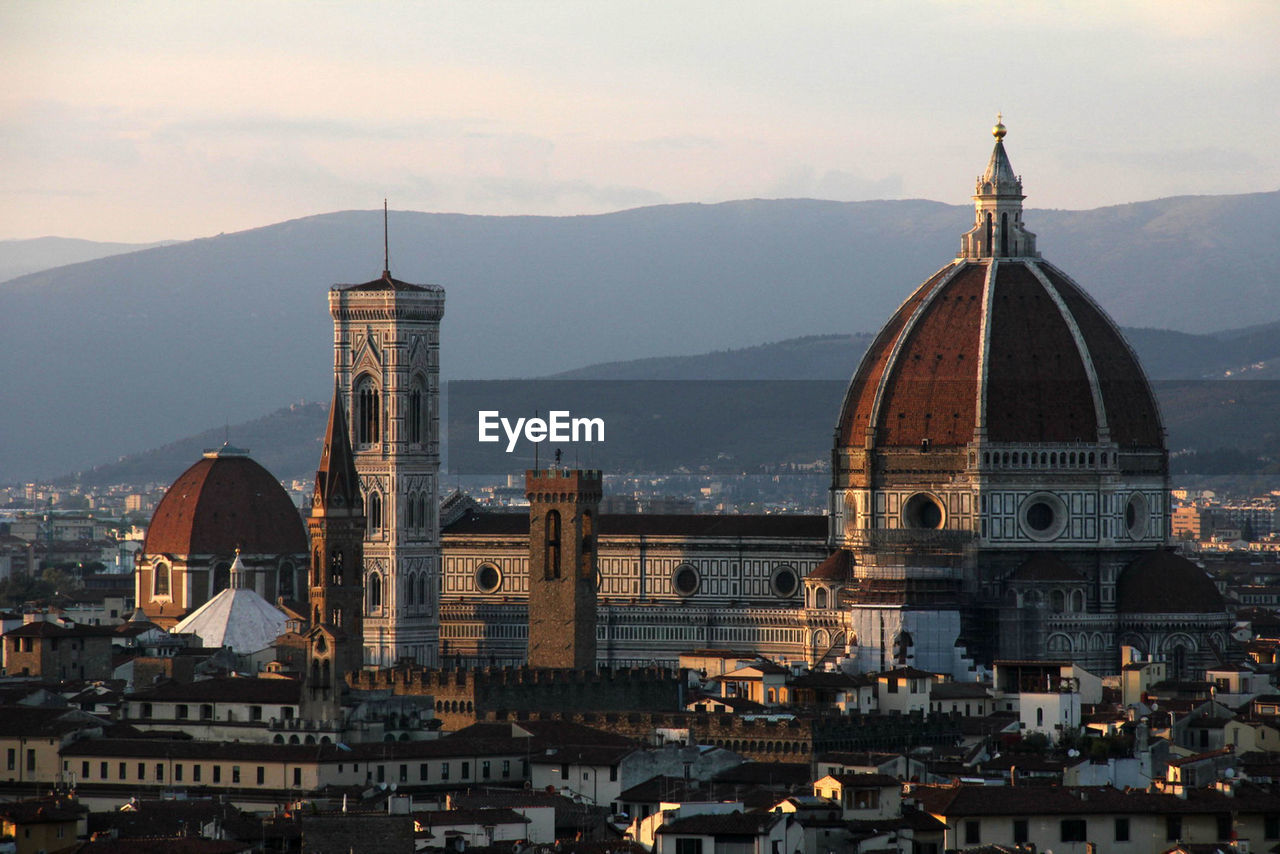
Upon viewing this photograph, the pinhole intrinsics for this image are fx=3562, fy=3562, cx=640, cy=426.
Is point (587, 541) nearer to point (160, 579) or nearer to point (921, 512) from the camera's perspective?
point (921, 512)

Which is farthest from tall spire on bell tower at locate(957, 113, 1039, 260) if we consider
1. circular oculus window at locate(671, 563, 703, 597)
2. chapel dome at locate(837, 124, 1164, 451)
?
circular oculus window at locate(671, 563, 703, 597)

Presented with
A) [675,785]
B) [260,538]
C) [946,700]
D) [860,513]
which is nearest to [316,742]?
[675,785]

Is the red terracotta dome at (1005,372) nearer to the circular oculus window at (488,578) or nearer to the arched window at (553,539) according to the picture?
the arched window at (553,539)

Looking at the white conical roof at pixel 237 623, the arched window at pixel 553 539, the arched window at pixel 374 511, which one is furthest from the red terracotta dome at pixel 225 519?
the arched window at pixel 553 539

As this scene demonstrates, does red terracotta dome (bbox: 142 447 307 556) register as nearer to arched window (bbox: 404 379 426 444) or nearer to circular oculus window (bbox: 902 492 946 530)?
arched window (bbox: 404 379 426 444)

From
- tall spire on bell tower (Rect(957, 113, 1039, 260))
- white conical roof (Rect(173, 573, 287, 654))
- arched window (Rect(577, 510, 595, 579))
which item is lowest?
white conical roof (Rect(173, 573, 287, 654))

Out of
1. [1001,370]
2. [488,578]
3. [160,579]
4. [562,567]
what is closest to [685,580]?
[488,578]
